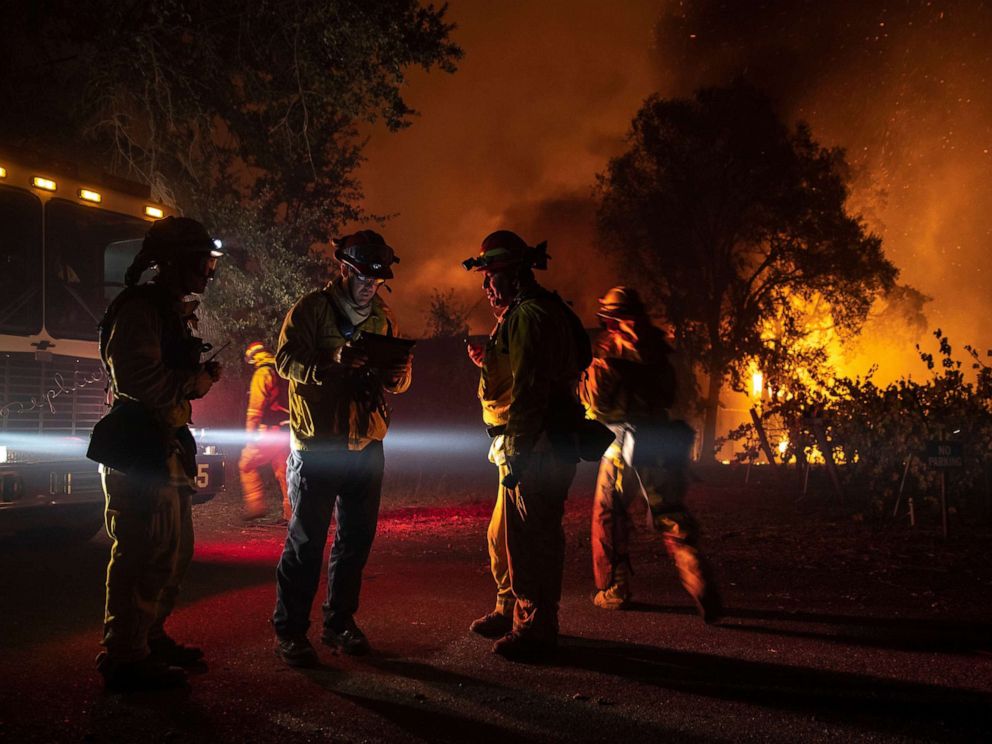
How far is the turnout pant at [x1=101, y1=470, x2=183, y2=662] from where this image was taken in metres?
3.81

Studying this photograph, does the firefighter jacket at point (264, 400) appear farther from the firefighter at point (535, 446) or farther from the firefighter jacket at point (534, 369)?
the firefighter at point (535, 446)

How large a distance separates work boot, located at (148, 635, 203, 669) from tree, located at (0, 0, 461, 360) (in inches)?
374

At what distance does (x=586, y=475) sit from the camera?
1559 centimetres

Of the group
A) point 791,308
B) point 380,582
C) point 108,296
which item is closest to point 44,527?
point 108,296

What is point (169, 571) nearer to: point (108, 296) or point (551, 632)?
point (551, 632)

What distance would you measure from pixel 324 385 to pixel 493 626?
167 centimetres

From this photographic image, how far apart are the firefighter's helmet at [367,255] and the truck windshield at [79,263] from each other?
4474 millimetres

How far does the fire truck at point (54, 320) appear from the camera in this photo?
7297 mm

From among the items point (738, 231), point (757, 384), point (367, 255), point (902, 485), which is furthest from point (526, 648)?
point (757, 384)

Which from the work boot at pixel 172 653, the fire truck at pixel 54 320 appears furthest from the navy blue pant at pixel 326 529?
the fire truck at pixel 54 320

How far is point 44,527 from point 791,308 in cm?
2275

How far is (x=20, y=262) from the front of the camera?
7.58 m

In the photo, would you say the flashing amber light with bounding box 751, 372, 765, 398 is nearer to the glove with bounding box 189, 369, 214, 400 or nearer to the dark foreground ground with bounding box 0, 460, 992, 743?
the dark foreground ground with bounding box 0, 460, 992, 743

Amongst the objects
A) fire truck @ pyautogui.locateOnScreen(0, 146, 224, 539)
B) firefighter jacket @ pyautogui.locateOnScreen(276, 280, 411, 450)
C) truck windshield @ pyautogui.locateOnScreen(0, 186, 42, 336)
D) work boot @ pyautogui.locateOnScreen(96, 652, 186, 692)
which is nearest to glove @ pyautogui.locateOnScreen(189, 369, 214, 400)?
firefighter jacket @ pyautogui.locateOnScreen(276, 280, 411, 450)
